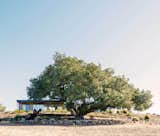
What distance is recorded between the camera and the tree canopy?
3622cm

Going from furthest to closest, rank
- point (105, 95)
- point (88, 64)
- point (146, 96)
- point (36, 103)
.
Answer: point (36, 103) < point (146, 96) < point (88, 64) < point (105, 95)

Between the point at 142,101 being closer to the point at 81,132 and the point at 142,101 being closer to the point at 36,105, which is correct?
the point at 36,105

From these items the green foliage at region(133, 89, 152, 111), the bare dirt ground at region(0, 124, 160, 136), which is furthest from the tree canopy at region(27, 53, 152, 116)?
the bare dirt ground at region(0, 124, 160, 136)

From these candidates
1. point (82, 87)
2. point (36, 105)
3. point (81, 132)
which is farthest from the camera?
point (36, 105)

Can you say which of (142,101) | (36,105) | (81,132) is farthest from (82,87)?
(36,105)

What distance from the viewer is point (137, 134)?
2267 cm

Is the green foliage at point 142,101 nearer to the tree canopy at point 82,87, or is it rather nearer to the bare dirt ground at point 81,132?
the tree canopy at point 82,87

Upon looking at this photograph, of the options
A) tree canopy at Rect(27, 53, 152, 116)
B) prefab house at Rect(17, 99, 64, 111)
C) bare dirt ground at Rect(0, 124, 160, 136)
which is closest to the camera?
bare dirt ground at Rect(0, 124, 160, 136)

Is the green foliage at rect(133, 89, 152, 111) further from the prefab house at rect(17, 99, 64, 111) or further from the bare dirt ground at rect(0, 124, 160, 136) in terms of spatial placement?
the bare dirt ground at rect(0, 124, 160, 136)

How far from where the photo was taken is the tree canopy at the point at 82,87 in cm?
3622

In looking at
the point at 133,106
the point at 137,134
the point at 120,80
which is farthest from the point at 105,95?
the point at 137,134

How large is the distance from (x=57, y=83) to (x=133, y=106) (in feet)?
29.3

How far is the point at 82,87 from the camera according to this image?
119ft

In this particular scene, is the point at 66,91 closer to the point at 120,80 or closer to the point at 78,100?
the point at 78,100
